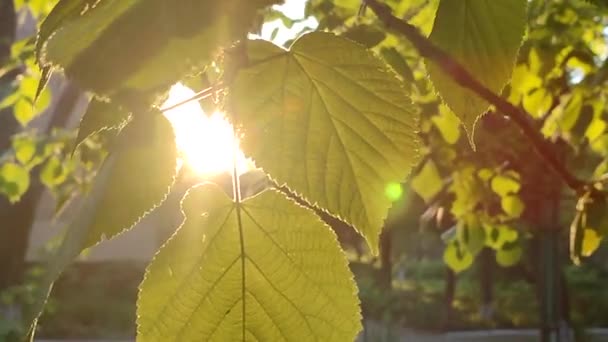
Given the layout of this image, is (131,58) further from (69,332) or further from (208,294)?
(69,332)

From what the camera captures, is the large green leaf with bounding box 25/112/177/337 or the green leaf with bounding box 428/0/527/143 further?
the green leaf with bounding box 428/0/527/143

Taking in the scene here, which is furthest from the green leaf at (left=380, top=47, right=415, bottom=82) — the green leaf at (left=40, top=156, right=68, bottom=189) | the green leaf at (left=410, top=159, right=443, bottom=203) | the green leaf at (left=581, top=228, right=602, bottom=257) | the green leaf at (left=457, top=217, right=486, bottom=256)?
the green leaf at (left=40, top=156, right=68, bottom=189)

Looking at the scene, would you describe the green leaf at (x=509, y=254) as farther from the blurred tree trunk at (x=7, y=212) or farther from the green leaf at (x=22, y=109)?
the blurred tree trunk at (x=7, y=212)

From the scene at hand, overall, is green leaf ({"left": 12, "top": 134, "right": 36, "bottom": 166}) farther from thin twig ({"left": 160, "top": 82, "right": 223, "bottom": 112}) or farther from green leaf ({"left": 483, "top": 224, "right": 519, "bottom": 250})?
thin twig ({"left": 160, "top": 82, "right": 223, "bottom": 112})

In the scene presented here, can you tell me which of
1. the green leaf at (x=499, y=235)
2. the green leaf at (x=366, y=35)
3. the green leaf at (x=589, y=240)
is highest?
the green leaf at (x=499, y=235)

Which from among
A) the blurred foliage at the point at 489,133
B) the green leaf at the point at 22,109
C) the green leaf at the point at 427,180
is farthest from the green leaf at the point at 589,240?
the green leaf at the point at 22,109

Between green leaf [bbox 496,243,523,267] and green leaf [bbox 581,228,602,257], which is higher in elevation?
green leaf [bbox 496,243,523,267]

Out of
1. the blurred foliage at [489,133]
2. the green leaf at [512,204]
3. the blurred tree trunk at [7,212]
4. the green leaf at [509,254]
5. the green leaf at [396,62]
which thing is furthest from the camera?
the blurred tree trunk at [7,212]
